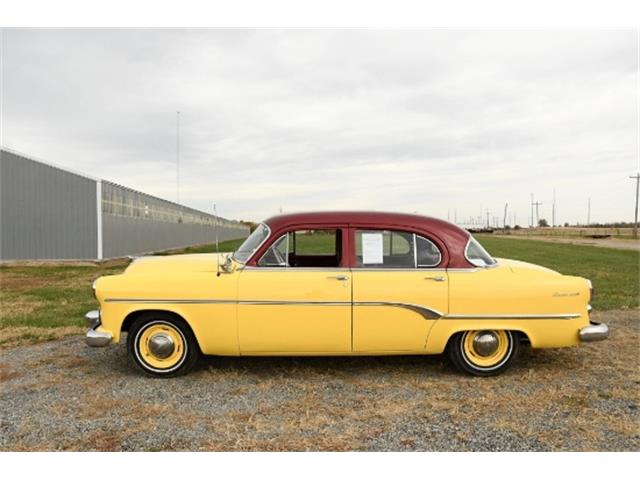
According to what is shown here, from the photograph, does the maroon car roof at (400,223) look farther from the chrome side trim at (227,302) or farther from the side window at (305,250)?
the chrome side trim at (227,302)

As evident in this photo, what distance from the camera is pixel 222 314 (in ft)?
16.0

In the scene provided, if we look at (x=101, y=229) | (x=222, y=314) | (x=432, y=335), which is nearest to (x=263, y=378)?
(x=222, y=314)

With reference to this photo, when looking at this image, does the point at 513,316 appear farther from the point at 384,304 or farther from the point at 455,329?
the point at 384,304

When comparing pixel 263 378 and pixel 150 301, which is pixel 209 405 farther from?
pixel 150 301

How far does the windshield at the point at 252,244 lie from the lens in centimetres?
512

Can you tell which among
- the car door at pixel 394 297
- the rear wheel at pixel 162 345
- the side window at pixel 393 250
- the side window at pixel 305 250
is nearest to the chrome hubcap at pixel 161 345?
the rear wheel at pixel 162 345

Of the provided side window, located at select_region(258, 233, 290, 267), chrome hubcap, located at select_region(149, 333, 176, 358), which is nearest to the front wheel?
side window, located at select_region(258, 233, 290, 267)

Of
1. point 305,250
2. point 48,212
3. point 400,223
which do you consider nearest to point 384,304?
point 400,223

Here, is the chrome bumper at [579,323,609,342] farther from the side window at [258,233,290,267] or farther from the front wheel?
the side window at [258,233,290,267]

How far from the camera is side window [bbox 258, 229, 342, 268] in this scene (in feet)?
16.5

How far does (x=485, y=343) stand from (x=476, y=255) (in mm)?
871

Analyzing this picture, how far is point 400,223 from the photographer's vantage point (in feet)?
16.7

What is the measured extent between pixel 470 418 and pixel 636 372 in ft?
7.92

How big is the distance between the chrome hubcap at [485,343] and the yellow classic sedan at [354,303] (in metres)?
0.01
